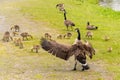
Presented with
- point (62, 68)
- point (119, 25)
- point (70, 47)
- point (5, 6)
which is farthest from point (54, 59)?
point (5, 6)

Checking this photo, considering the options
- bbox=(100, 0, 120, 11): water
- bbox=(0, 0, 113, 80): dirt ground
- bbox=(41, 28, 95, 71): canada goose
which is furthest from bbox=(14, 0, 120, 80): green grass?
bbox=(100, 0, 120, 11): water

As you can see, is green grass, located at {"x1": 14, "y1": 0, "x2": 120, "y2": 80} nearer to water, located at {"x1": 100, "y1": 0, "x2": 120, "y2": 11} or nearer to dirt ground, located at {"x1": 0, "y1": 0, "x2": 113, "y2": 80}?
dirt ground, located at {"x1": 0, "y1": 0, "x2": 113, "y2": 80}

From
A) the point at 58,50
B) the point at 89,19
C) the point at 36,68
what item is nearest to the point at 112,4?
the point at 89,19

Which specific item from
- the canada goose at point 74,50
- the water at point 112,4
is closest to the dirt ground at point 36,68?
the canada goose at point 74,50

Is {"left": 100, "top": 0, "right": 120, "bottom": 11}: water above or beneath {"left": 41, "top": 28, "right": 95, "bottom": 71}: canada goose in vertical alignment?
above

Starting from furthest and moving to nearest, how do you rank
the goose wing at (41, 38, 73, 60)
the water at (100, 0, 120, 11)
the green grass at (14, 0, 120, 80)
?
the water at (100, 0, 120, 11), the green grass at (14, 0, 120, 80), the goose wing at (41, 38, 73, 60)

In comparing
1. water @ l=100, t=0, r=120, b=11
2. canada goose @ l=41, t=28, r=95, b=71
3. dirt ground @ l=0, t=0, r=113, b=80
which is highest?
water @ l=100, t=0, r=120, b=11

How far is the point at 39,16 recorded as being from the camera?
30.3 meters

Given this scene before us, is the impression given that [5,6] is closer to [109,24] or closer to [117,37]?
[109,24]

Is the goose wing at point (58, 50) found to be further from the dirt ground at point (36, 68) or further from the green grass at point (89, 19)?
the green grass at point (89, 19)

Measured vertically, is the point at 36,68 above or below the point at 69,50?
below

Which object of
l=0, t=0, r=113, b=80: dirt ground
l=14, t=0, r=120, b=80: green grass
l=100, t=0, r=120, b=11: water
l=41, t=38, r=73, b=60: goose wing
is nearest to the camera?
l=0, t=0, r=113, b=80: dirt ground

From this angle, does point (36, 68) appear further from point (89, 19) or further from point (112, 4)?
point (112, 4)

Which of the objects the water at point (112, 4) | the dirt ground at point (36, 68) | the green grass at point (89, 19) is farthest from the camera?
the water at point (112, 4)
